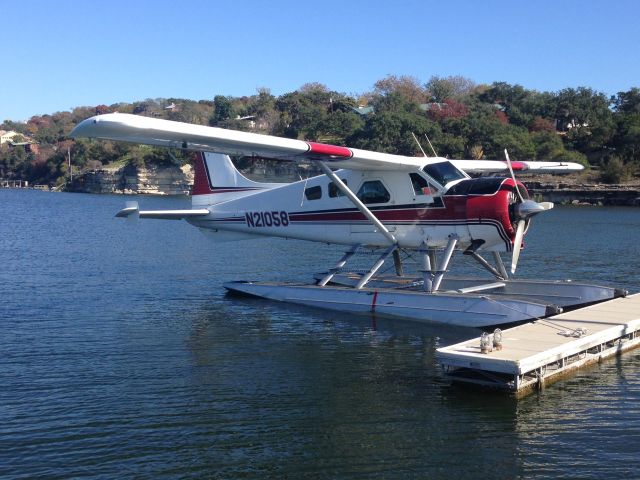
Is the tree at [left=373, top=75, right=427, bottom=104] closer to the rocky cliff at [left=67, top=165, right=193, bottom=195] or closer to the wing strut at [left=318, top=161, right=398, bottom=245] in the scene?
the rocky cliff at [left=67, top=165, right=193, bottom=195]

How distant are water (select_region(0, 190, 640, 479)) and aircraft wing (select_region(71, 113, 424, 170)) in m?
3.09

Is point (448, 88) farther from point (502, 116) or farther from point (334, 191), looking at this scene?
point (334, 191)

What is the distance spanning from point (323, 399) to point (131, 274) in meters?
12.4

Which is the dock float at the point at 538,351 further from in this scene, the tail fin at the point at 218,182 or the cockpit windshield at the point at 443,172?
the tail fin at the point at 218,182

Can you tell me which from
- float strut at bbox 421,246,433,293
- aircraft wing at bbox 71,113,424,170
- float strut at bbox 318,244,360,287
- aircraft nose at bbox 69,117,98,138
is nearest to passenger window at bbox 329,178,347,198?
aircraft wing at bbox 71,113,424,170

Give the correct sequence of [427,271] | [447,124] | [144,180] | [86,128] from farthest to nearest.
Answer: [144,180] < [447,124] < [427,271] < [86,128]

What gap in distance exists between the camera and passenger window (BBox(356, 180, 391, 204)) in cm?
1466

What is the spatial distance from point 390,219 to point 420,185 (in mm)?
942

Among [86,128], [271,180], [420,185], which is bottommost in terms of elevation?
[420,185]

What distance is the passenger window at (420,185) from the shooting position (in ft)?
46.1

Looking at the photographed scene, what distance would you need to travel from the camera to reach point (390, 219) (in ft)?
47.9

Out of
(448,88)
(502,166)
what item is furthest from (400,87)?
(502,166)

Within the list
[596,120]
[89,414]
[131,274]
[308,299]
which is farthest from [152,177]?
[89,414]

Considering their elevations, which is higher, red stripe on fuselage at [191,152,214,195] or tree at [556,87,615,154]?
tree at [556,87,615,154]
